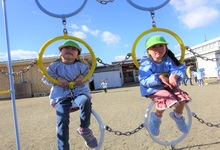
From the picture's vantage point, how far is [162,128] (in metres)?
6.21

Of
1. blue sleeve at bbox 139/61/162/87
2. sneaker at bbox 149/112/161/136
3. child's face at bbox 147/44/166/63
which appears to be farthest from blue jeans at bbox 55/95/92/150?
child's face at bbox 147/44/166/63

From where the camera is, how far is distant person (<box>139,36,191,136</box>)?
3.21 metres

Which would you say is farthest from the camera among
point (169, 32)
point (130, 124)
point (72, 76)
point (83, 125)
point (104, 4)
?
point (130, 124)

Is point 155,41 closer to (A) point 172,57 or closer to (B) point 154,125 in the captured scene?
(A) point 172,57

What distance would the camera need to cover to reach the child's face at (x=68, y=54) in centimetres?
331

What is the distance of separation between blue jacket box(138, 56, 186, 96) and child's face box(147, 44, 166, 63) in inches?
2.3

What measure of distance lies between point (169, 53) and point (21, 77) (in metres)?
24.5

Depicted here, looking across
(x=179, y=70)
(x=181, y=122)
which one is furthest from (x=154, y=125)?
(x=179, y=70)

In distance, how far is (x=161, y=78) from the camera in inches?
127

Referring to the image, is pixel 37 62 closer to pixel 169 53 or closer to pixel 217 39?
pixel 169 53

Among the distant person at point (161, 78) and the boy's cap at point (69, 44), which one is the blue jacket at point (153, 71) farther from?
Answer: the boy's cap at point (69, 44)

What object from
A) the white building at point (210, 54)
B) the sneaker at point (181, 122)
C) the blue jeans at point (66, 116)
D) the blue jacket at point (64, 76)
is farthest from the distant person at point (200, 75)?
the blue jeans at point (66, 116)

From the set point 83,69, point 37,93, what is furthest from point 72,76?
point 37,93

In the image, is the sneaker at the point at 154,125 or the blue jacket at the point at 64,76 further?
the sneaker at the point at 154,125
